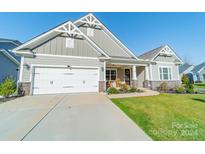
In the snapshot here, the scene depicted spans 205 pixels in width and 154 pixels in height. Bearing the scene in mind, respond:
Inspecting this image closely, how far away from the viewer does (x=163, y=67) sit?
539 inches

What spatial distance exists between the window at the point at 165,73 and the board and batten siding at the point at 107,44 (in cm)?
435

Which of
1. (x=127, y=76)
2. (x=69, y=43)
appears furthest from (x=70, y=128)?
(x=127, y=76)

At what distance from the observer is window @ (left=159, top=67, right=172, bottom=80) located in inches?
532

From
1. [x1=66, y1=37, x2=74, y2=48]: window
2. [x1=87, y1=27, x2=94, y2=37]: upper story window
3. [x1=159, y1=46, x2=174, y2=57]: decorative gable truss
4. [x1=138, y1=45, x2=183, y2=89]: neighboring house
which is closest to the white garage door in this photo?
[x1=66, y1=37, x2=74, y2=48]: window

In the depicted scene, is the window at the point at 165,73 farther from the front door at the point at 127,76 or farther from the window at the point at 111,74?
the window at the point at 111,74

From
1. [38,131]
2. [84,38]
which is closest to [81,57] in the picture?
[84,38]

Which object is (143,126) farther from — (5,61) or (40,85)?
(5,61)

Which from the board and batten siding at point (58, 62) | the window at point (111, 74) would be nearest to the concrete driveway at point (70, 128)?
the board and batten siding at point (58, 62)

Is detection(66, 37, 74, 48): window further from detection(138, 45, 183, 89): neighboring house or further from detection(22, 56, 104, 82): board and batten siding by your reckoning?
detection(138, 45, 183, 89): neighboring house

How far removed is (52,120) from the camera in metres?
3.97

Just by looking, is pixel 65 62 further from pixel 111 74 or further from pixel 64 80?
pixel 111 74

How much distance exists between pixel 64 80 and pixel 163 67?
38.5 ft

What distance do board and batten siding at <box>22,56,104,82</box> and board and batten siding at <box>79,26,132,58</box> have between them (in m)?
3.50
